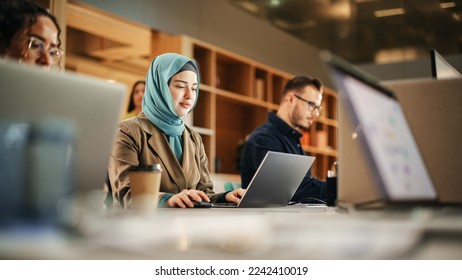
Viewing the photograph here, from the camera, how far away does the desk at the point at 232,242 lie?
61 centimetres

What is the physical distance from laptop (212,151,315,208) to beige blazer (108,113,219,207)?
0.95ft

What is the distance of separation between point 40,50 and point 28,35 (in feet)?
0.23

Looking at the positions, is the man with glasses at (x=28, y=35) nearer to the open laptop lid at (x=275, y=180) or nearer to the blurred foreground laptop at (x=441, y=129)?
the open laptop lid at (x=275, y=180)

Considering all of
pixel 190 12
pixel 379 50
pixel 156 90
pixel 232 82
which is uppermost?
pixel 379 50

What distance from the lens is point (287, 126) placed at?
117 inches

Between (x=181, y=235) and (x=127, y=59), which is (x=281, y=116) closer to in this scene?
(x=181, y=235)

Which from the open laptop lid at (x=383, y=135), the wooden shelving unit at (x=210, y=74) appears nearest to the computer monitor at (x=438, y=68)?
the open laptop lid at (x=383, y=135)

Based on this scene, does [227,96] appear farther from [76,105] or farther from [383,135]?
[76,105]

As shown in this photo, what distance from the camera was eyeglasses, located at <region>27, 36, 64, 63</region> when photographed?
1606 mm

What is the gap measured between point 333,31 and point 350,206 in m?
5.89

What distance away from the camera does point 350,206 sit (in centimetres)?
118

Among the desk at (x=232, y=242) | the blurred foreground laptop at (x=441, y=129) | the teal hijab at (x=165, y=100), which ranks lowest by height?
the desk at (x=232, y=242)

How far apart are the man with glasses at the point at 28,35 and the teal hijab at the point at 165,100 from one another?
0.52 metres
